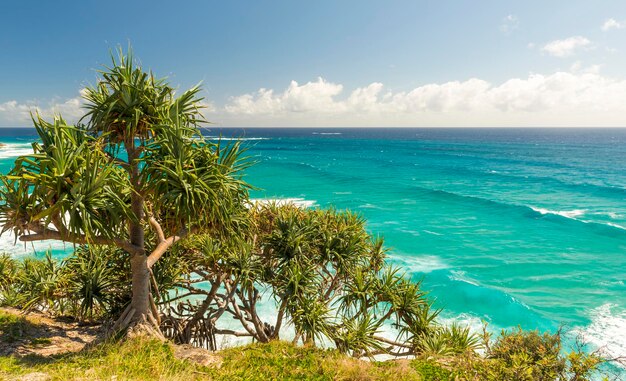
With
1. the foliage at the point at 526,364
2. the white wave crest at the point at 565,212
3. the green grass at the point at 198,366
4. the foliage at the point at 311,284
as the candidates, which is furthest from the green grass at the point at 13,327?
the white wave crest at the point at 565,212

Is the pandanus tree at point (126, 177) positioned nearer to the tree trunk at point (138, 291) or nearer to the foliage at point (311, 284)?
the tree trunk at point (138, 291)

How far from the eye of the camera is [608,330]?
53.5 feet

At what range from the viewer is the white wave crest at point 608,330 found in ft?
48.5

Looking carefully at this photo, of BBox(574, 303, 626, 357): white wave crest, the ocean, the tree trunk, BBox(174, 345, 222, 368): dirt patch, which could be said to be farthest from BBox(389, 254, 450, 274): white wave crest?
the tree trunk

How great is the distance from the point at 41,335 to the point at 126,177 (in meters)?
5.25

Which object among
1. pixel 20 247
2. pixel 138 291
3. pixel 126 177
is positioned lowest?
pixel 20 247

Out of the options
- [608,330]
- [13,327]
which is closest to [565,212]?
[608,330]

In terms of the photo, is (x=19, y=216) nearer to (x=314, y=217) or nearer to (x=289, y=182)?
(x=314, y=217)

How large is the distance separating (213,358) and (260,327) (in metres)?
3.46

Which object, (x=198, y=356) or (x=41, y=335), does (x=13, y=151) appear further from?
(x=198, y=356)

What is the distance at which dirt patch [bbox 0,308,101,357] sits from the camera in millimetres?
7871

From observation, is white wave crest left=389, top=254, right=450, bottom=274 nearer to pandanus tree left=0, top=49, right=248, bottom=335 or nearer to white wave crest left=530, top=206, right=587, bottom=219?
pandanus tree left=0, top=49, right=248, bottom=335

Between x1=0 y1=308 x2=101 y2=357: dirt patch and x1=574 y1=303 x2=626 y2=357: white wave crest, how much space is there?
1865cm

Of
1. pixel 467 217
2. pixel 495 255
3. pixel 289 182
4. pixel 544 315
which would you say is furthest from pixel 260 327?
pixel 289 182
